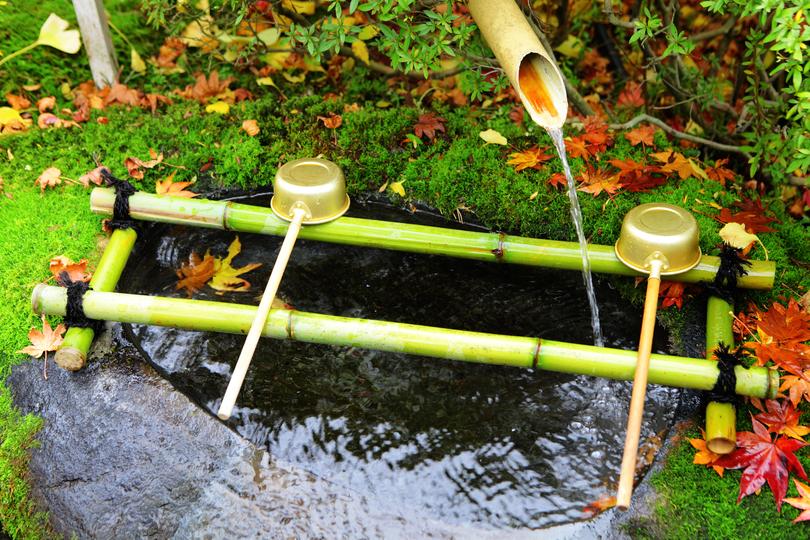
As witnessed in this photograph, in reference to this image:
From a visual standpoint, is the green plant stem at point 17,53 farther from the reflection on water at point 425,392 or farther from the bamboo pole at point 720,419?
the bamboo pole at point 720,419

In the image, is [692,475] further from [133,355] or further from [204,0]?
[204,0]

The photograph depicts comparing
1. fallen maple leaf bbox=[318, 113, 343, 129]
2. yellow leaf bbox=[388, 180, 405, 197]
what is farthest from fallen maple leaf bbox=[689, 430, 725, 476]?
fallen maple leaf bbox=[318, 113, 343, 129]

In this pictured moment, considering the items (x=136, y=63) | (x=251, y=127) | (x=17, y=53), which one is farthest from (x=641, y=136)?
(x=17, y=53)

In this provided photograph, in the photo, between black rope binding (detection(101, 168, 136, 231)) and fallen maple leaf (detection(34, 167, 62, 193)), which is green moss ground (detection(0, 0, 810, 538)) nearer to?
fallen maple leaf (detection(34, 167, 62, 193))

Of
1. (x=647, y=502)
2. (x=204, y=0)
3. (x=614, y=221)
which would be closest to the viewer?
(x=647, y=502)

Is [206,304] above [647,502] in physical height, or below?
above

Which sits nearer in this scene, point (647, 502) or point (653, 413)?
point (647, 502)

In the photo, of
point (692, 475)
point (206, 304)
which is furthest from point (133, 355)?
point (692, 475)
